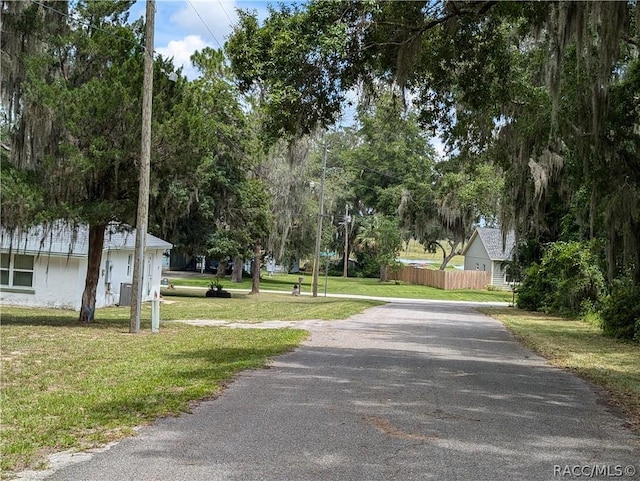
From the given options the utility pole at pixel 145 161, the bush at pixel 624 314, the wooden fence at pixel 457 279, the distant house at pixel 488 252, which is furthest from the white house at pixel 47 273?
the distant house at pixel 488 252

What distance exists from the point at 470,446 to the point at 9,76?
15.3 meters

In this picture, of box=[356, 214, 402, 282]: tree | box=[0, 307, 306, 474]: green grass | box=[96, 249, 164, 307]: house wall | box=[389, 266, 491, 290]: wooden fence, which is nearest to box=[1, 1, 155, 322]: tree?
box=[0, 307, 306, 474]: green grass

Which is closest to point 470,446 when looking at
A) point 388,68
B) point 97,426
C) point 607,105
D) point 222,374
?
point 97,426

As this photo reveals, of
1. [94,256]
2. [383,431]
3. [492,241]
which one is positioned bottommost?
[383,431]

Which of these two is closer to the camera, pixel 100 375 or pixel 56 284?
pixel 100 375

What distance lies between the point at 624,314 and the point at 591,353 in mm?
4281

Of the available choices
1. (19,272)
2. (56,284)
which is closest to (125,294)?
(56,284)

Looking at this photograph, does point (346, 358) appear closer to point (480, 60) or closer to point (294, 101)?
point (294, 101)

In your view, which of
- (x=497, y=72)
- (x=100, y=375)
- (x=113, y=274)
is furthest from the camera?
(x=113, y=274)

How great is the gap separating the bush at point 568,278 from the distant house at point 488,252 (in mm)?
26108

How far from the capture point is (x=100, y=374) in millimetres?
9469

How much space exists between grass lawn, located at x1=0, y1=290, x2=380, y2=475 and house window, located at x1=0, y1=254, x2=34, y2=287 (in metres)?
6.24

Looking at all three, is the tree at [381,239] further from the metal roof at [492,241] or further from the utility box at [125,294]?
the utility box at [125,294]

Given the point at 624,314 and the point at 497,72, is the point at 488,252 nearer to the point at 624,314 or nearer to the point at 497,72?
the point at 624,314
